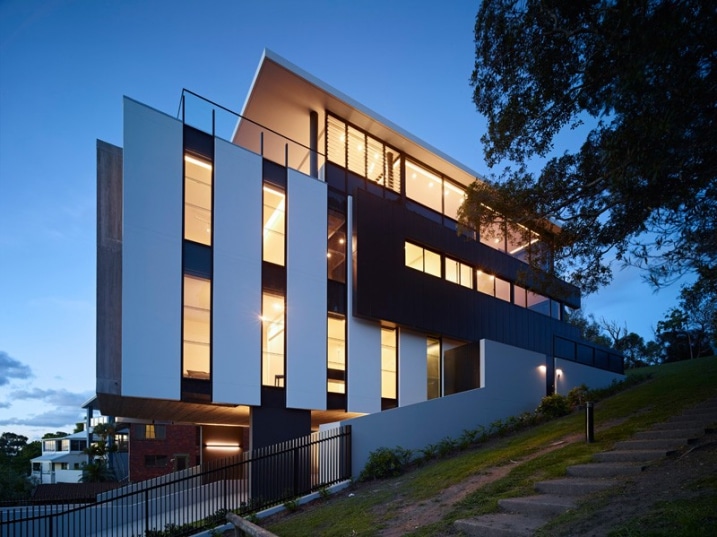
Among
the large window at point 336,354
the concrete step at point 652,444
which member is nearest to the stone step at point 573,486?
the concrete step at point 652,444

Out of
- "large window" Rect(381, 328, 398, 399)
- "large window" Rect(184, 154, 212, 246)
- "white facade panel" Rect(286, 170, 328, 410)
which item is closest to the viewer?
"large window" Rect(184, 154, 212, 246)

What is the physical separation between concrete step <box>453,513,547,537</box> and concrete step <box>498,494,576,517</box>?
0.14 meters

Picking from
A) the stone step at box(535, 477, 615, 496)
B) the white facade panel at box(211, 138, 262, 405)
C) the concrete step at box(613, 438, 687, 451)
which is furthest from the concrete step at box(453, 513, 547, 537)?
the white facade panel at box(211, 138, 262, 405)

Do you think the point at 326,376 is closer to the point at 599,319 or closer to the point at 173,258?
the point at 173,258

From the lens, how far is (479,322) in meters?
22.1

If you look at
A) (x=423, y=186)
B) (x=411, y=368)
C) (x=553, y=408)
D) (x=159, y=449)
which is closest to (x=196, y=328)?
(x=411, y=368)

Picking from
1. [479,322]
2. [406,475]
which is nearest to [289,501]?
[406,475]

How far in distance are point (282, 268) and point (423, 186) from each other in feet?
26.6

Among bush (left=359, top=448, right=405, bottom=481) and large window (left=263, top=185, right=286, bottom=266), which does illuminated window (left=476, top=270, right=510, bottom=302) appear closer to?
large window (left=263, top=185, right=286, bottom=266)

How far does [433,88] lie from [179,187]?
512 ft

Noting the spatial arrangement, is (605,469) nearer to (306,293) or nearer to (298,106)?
(306,293)

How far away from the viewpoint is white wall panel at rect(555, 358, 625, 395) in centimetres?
2286

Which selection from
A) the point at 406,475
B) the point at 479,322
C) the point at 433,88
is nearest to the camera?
the point at 406,475

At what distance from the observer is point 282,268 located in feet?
54.6
